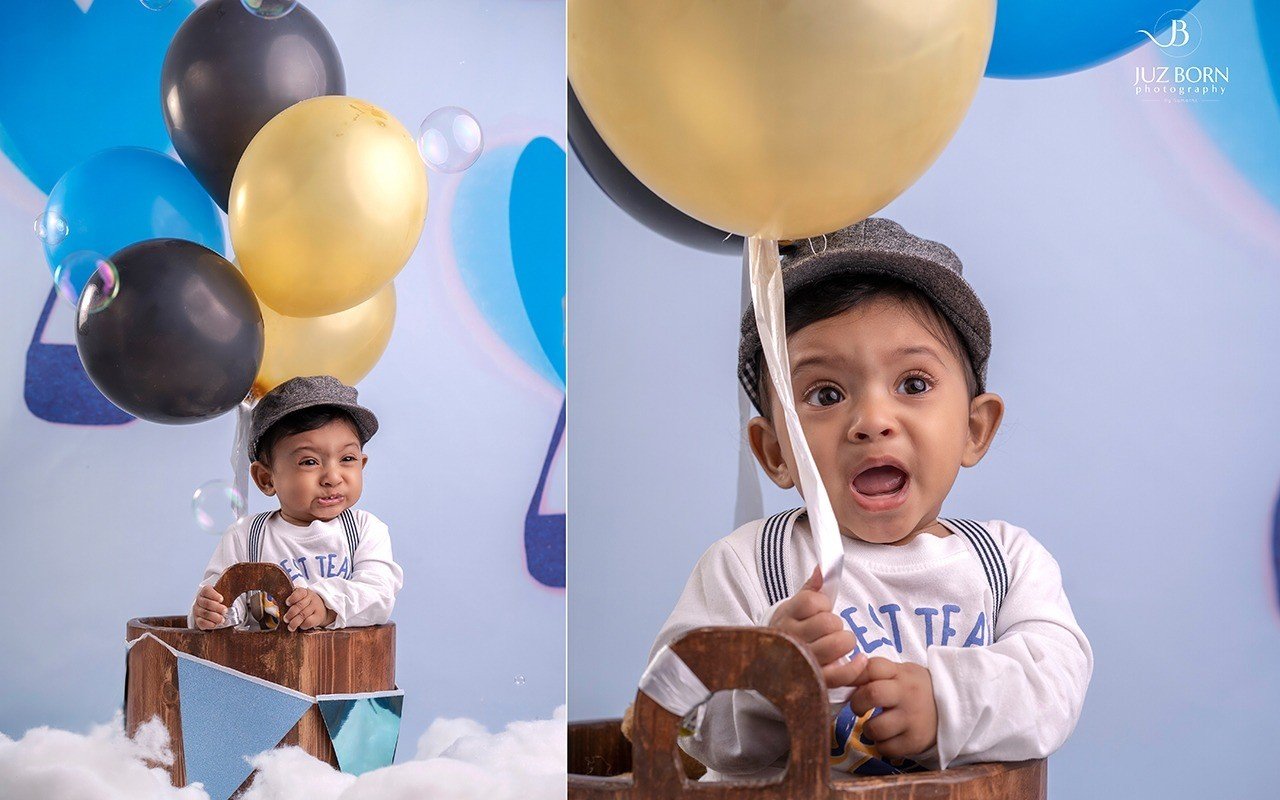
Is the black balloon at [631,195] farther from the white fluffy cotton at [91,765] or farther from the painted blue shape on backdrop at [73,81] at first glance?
the painted blue shape on backdrop at [73,81]

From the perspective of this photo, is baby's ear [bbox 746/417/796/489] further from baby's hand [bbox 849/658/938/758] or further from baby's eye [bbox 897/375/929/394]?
baby's hand [bbox 849/658/938/758]

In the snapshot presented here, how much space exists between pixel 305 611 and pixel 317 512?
18cm

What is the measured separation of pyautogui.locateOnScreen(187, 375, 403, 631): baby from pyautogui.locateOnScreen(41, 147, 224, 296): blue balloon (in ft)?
0.97

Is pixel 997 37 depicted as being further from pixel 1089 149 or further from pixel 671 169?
pixel 671 169

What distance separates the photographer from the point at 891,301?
0.88 metres

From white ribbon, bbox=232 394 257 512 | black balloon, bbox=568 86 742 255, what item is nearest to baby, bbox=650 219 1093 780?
black balloon, bbox=568 86 742 255

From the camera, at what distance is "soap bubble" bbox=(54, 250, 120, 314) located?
4.67 ft

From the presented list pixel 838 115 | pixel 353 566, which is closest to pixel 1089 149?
pixel 838 115

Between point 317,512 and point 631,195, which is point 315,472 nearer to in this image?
point 317,512

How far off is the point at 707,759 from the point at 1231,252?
1.07 metres

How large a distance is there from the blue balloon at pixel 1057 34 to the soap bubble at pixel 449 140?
0.68 meters

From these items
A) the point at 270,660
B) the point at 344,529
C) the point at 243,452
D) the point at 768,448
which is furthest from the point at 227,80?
the point at 768,448

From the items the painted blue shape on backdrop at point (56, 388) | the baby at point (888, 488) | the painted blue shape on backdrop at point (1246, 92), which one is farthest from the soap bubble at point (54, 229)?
the painted blue shape on backdrop at point (1246, 92)

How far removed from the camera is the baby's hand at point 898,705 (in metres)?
0.72
